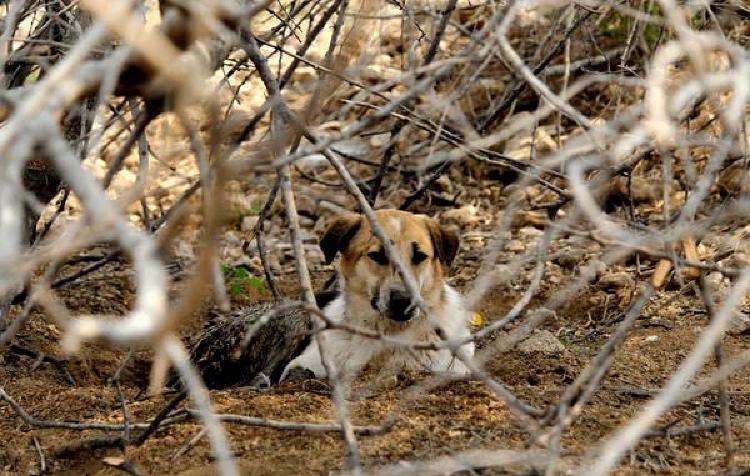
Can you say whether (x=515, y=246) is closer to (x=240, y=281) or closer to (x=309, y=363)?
(x=240, y=281)

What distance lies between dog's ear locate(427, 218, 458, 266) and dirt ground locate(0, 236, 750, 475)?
34.0 inches

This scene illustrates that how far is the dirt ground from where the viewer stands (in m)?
4.34

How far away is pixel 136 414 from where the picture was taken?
17.5 ft

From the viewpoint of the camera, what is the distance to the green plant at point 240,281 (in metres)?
8.77

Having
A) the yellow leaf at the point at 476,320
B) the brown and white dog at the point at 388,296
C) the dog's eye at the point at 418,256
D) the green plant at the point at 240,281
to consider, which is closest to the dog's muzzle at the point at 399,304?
the brown and white dog at the point at 388,296

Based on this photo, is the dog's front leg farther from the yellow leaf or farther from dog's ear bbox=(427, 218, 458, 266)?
the yellow leaf

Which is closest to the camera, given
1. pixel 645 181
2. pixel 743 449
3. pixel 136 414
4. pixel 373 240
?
pixel 743 449

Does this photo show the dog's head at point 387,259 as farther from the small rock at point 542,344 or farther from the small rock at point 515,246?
the small rock at point 515,246

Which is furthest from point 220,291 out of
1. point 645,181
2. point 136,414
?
point 645,181

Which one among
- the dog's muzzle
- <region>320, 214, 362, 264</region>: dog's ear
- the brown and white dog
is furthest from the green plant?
the dog's muzzle

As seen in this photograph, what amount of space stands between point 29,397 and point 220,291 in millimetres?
3824

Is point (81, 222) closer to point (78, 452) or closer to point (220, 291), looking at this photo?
point (220, 291)

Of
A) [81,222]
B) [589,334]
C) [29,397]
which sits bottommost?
[589,334]

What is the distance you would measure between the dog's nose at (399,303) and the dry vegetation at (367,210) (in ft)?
1.34
